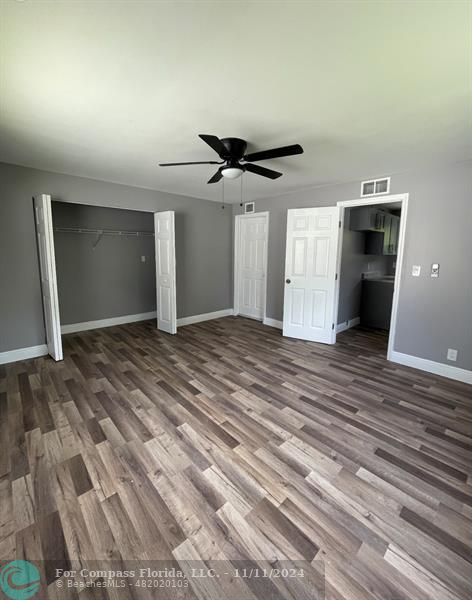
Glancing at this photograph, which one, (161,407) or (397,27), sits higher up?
(397,27)

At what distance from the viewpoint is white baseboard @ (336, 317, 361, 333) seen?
488 cm

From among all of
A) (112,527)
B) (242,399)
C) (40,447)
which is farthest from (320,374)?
(40,447)

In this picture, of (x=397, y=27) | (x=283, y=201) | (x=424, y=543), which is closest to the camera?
(x=397, y=27)

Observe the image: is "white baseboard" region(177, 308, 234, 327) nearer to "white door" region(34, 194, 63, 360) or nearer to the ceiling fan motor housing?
"white door" region(34, 194, 63, 360)

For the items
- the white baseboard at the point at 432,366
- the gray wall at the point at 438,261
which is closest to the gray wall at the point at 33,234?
the gray wall at the point at 438,261

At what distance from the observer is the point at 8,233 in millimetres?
3318

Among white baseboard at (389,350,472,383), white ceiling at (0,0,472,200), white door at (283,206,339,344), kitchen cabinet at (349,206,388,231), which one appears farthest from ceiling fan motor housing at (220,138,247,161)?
white baseboard at (389,350,472,383)

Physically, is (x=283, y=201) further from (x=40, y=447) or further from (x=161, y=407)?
(x=40, y=447)

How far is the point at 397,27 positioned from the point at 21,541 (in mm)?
3206

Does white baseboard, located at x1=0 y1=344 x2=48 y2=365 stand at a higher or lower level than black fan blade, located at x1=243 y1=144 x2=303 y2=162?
lower

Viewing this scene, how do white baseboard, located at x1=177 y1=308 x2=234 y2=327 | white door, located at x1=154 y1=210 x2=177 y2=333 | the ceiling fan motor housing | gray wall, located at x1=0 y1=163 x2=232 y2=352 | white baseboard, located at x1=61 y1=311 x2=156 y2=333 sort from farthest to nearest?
white baseboard, located at x1=177 y1=308 x2=234 y2=327
white baseboard, located at x1=61 y1=311 x2=156 y2=333
white door, located at x1=154 y1=210 x2=177 y2=333
gray wall, located at x1=0 y1=163 x2=232 y2=352
the ceiling fan motor housing

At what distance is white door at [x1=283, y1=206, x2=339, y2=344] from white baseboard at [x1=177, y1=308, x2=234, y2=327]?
1.77 meters

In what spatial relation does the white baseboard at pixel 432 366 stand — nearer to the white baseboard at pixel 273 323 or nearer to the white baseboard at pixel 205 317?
the white baseboard at pixel 273 323

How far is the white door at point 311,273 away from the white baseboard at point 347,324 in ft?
2.28
